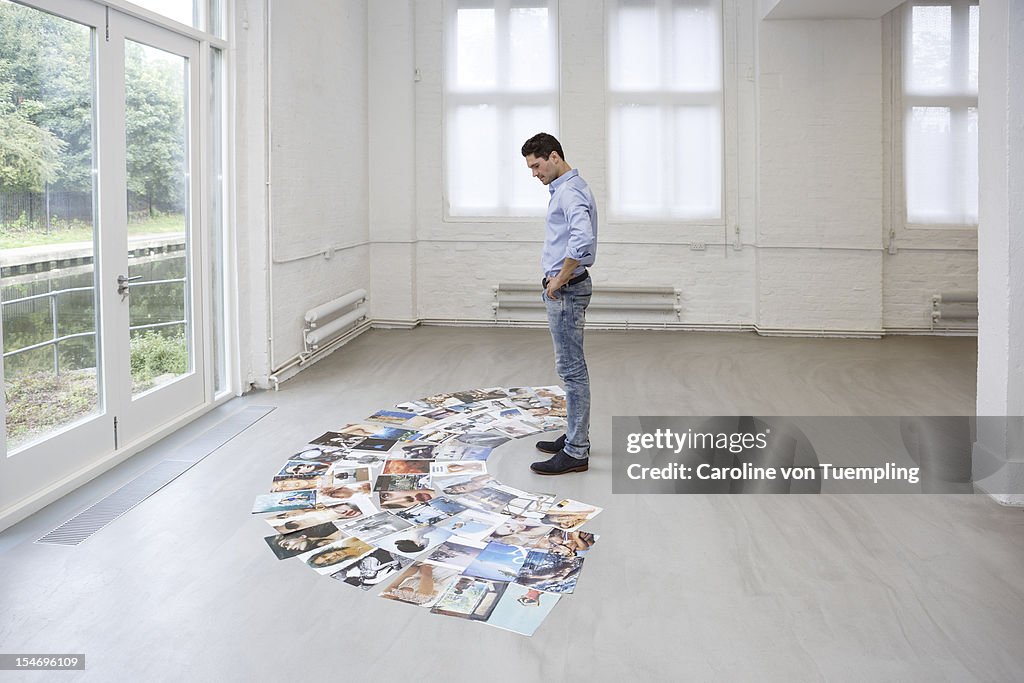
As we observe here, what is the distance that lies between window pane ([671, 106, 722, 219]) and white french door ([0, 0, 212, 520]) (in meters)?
5.04

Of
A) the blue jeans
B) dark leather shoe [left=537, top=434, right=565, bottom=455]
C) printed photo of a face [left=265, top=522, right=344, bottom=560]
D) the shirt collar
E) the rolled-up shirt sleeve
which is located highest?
the shirt collar

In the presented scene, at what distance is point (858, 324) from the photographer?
28.0ft

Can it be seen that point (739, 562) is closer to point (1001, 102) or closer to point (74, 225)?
point (1001, 102)

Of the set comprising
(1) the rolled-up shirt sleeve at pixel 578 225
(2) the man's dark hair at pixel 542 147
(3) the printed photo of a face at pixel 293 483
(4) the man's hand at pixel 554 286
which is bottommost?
(3) the printed photo of a face at pixel 293 483

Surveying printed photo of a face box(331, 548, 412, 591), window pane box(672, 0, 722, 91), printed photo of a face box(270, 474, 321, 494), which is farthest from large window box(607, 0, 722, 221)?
printed photo of a face box(331, 548, 412, 591)

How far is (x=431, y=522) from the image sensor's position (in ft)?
11.6

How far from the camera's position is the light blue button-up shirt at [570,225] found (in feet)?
12.6

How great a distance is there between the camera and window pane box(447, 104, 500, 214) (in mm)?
8873

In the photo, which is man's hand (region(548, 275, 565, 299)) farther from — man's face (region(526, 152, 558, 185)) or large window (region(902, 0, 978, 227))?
large window (region(902, 0, 978, 227))

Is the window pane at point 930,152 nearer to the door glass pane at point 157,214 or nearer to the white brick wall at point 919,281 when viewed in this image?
the white brick wall at point 919,281

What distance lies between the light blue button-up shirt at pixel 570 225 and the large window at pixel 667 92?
4.93 m

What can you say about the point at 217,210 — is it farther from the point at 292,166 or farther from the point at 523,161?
the point at 523,161

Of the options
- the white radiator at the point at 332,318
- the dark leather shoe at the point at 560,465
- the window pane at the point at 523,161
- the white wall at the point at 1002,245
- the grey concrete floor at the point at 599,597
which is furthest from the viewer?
the window pane at the point at 523,161

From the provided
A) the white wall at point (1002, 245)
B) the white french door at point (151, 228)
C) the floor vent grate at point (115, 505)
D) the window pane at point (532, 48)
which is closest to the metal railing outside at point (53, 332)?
the white french door at point (151, 228)
